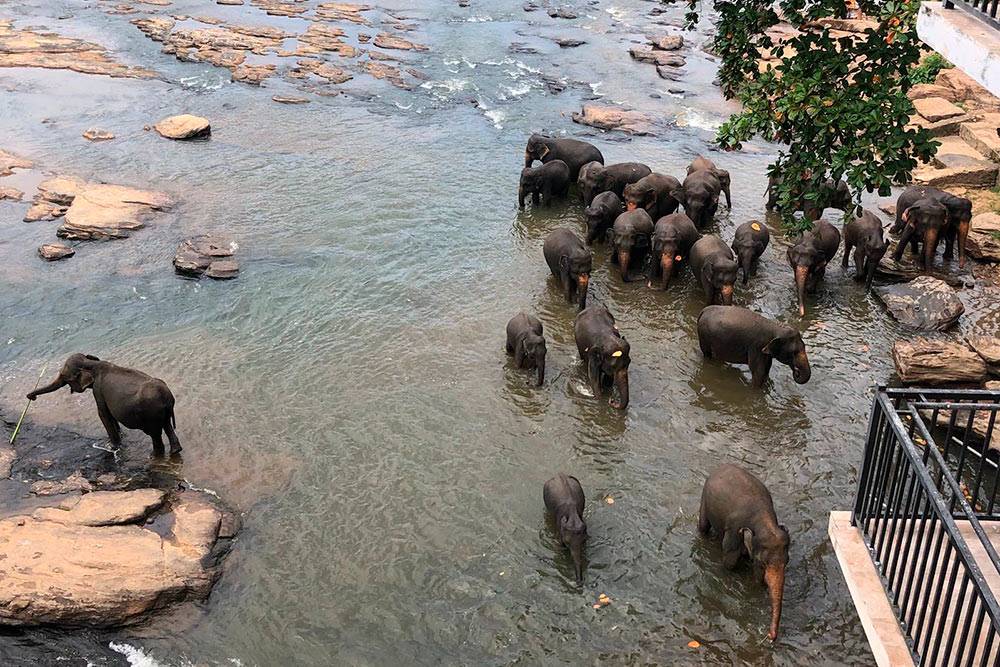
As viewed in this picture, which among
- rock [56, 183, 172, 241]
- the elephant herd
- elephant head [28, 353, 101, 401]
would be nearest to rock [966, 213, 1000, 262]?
the elephant herd

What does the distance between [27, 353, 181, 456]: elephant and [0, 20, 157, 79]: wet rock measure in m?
15.3

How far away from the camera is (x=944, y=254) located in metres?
15.0

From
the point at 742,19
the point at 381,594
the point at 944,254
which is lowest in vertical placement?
the point at 381,594

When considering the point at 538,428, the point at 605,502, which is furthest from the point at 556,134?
the point at 605,502

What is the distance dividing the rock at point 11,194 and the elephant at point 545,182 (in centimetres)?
880

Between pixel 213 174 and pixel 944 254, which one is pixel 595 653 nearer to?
pixel 944 254

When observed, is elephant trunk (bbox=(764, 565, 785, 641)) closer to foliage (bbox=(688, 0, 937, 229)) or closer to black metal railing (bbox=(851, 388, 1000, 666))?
black metal railing (bbox=(851, 388, 1000, 666))

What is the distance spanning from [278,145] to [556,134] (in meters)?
6.06

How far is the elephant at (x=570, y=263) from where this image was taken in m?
13.2

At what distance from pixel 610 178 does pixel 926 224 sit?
514 cm

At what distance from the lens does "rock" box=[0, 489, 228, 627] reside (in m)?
8.18

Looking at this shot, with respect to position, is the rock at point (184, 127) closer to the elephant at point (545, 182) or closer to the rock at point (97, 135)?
the rock at point (97, 135)

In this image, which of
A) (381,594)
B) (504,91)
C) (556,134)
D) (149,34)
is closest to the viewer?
(381,594)

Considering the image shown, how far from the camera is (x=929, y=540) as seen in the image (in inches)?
217
